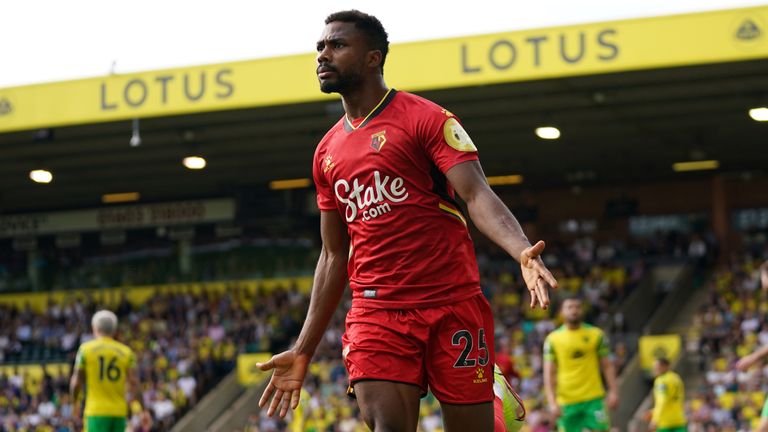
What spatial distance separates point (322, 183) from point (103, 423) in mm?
8062

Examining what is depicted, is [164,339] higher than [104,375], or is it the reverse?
[164,339]

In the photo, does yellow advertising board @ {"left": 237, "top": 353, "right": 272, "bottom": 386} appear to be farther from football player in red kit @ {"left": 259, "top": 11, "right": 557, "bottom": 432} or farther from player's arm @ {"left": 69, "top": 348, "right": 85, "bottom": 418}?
football player in red kit @ {"left": 259, "top": 11, "right": 557, "bottom": 432}

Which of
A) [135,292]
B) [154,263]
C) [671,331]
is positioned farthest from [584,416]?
[154,263]

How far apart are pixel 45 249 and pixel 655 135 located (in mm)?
18364

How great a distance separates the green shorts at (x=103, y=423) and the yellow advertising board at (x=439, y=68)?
30.5 feet

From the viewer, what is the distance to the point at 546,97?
76.0 feet

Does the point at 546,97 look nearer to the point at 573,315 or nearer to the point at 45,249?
the point at 573,315

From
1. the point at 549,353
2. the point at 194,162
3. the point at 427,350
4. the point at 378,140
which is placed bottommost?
the point at 427,350

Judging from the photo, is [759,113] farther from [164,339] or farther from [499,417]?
[499,417]

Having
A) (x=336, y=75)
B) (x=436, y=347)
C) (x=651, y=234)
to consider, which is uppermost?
(x=651, y=234)

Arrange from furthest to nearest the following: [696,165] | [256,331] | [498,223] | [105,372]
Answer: [696,165] < [256,331] < [105,372] < [498,223]

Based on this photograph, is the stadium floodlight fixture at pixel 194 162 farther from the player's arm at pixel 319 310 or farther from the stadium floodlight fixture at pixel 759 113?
the player's arm at pixel 319 310

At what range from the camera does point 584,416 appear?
1348cm

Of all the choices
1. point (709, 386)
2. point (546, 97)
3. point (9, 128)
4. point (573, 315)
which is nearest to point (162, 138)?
point (9, 128)
